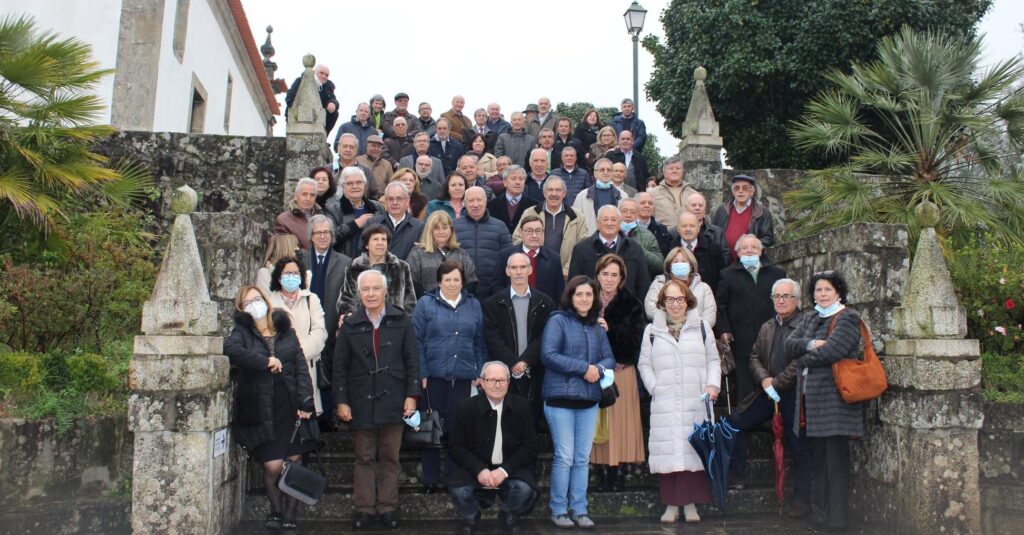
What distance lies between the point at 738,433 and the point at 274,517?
11.0ft

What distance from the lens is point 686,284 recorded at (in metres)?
6.75

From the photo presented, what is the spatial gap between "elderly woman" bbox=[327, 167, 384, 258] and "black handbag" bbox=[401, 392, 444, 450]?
84.8 inches

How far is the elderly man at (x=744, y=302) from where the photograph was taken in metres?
6.83

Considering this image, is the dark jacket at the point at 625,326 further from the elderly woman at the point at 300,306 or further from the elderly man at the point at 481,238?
the elderly woman at the point at 300,306

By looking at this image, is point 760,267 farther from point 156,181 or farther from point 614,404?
point 156,181

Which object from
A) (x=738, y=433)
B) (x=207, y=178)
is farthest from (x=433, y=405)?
(x=207, y=178)

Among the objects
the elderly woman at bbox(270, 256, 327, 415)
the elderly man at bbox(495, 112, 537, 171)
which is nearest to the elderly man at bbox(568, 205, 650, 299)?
the elderly woman at bbox(270, 256, 327, 415)

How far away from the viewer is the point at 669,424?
6023mm

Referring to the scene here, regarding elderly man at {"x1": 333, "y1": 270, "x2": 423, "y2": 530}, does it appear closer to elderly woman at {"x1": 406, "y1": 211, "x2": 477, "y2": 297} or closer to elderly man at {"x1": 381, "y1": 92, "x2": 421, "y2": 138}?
elderly woman at {"x1": 406, "y1": 211, "x2": 477, "y2": 297}

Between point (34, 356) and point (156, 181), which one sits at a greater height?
point (156, 181)

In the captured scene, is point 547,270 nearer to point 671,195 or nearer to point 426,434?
point 426,434

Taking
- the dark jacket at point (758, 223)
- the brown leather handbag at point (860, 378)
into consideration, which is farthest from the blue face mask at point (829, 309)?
the dark jacket at point (758, 223)

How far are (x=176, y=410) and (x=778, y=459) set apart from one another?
13.9 feet

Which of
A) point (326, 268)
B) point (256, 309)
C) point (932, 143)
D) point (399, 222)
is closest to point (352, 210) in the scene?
point (399, 222)
